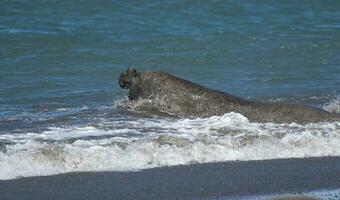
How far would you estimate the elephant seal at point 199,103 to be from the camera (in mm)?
11352

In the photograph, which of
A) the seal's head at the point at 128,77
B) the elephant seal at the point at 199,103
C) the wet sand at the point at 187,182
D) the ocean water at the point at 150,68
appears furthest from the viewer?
the seal's head at the point at 128,77

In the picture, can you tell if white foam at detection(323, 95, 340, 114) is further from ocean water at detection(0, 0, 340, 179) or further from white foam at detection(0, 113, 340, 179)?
white foam at detection(0, 113, 340, 179)

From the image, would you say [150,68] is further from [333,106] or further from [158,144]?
[158,144]

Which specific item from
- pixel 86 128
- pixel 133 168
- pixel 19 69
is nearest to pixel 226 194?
pixel 133 168

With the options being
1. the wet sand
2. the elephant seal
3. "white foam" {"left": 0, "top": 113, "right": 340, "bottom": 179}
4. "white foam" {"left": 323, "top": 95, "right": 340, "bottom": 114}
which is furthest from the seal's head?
the wet sand

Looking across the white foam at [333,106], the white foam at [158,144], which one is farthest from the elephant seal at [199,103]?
the white foam at [333,106]

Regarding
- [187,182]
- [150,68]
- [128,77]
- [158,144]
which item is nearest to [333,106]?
[128,77]

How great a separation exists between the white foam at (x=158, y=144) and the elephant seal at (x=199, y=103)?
28 cm

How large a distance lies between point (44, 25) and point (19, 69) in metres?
6.20

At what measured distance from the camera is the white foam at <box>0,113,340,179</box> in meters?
8.81

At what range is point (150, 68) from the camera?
1842 centimetres

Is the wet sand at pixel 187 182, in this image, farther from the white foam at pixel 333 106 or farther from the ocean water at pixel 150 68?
the white foam at pixel 333 106

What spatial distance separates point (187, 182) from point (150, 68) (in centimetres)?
1043

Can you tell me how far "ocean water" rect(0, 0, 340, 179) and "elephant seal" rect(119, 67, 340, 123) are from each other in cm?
29
